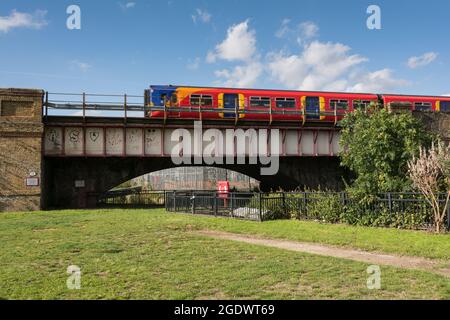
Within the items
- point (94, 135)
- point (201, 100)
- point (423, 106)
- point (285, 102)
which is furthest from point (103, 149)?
point (423, 106)

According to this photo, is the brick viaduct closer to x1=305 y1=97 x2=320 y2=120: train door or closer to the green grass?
x1=305 y1=97 x2=320 y2=120: train door

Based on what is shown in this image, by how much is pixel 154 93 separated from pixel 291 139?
9.34 m

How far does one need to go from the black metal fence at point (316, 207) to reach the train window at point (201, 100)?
7.40 metres

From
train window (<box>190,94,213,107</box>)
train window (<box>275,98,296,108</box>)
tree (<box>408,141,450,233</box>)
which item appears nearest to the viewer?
tree (<box>408,141,450,233</box>)

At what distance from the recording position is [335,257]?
9.14 metres

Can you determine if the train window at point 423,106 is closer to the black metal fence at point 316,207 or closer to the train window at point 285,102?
the train window at point 285,102

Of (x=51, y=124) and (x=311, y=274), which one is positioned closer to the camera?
(x=311, y=274)

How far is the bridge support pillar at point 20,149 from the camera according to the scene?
74.2ft

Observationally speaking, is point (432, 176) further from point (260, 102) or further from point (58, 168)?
point (58, 168)

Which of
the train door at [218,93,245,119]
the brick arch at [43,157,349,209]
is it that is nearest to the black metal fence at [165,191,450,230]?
the brick arch at [43,157,349,209]

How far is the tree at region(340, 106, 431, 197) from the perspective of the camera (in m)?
16.0

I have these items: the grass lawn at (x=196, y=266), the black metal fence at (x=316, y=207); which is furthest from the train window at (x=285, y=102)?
the grass lawn at (x=196, y=266)
